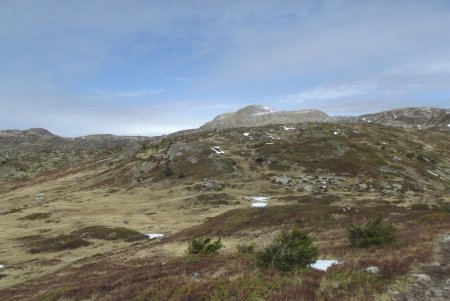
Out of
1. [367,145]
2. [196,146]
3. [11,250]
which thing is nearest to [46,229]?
[11,250]

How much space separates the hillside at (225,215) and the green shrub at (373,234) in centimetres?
75

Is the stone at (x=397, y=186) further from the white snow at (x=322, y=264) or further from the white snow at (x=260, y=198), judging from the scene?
the white snow at (x=322, y=264)

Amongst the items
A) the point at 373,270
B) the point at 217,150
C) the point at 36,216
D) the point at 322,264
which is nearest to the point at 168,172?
the point at 217,150

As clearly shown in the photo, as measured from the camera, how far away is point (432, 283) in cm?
1327

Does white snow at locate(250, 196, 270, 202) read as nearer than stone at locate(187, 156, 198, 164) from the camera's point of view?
Yes

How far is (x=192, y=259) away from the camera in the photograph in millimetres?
21531

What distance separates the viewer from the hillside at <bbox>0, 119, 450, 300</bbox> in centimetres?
1507

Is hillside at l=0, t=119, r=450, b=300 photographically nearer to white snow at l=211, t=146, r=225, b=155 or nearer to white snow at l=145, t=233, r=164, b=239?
white snow at l=211, t=146, r=225, b=155

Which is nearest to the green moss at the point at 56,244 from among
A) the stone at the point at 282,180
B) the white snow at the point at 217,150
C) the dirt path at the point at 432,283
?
the dirt path at the point at 432,283

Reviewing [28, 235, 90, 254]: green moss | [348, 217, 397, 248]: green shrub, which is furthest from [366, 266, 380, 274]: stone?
[28, 235, 90, 254]: green moss

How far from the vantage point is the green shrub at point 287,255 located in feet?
53.0

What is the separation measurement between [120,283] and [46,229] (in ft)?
165

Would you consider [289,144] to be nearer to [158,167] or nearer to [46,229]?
[158,167]

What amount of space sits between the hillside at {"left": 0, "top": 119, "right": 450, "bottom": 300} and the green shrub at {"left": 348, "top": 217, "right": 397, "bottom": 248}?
75 cm
